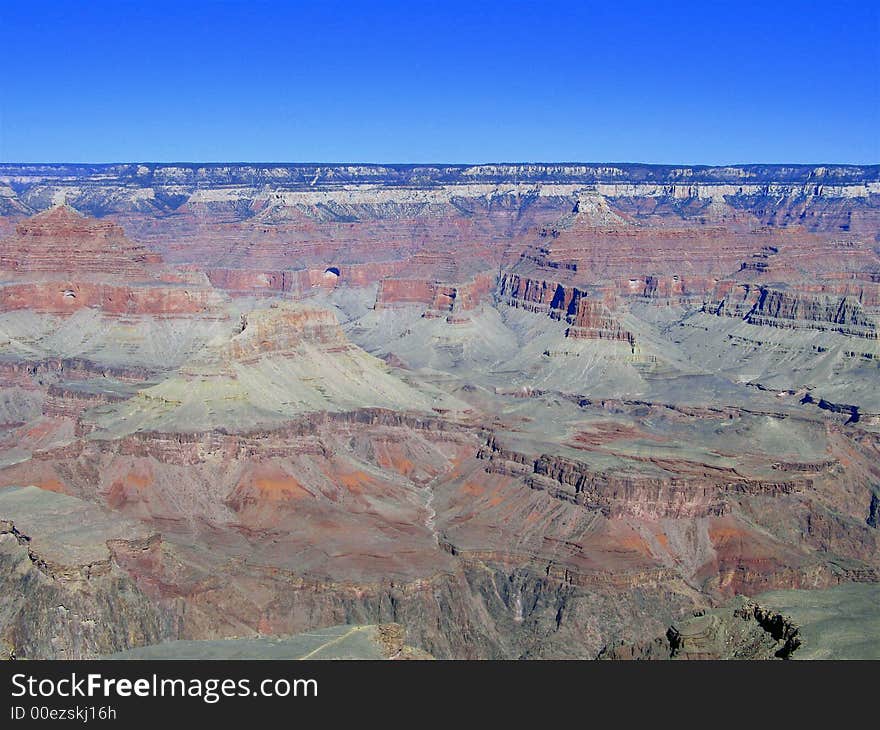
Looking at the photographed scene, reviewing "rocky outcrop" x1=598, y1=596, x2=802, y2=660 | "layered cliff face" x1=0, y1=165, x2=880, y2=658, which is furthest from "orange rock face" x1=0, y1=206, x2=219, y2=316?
"rocky outcrop" x1=598, y1=596, x2=802, y2=660

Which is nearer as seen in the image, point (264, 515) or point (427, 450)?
point (264, 515)

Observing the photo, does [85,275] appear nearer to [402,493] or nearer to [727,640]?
[402,493]

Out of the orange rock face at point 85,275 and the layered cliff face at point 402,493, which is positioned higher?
the orange rock face at point 85,275

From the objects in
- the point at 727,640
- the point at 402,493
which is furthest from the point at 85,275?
the point at 727,640

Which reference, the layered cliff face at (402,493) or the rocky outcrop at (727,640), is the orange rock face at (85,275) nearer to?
the layered cliff face at (402,493)

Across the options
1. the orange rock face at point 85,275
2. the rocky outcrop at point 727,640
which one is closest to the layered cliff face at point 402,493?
the rocky outcrop at point 727,640

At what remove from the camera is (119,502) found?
95.4 meters

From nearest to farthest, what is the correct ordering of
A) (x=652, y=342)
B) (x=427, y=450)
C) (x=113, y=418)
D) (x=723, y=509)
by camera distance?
(x=723, y=509)
(x=113, y=418)
(x=427, y=450)
(x=652, y=342)

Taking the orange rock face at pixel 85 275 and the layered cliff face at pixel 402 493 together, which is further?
the orange rock face at pixel 85 275

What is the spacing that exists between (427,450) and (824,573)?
4372cm

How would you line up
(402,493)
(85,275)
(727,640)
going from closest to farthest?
(727,640), (402,493), (85,275)

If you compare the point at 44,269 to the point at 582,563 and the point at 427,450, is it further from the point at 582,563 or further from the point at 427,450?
the point at 582,563
